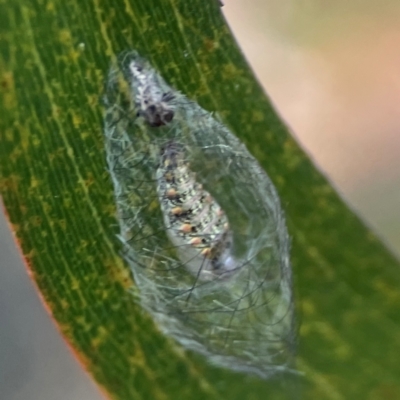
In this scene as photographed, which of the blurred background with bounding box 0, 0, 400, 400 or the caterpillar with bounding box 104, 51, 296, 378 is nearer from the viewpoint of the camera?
the caterpillar with bounding box 104, 51, 296, 378

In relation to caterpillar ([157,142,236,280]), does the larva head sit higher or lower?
higher

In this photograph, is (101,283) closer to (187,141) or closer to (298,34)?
(187,141)

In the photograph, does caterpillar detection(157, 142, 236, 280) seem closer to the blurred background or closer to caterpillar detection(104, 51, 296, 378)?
caterpillar detection(104, 51, 296, 378)

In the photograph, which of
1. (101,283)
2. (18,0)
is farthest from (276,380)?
(18,0)

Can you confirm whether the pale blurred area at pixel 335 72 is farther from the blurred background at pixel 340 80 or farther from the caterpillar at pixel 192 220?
the caterpillar at pixel 192 220

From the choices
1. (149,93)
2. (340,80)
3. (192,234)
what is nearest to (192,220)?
(192,234)

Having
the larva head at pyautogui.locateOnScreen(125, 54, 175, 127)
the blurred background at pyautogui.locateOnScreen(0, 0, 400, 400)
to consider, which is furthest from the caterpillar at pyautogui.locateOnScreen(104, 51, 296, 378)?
the blurred background at pyautogui.locateOnScreen(0, 0, 400, 400)
